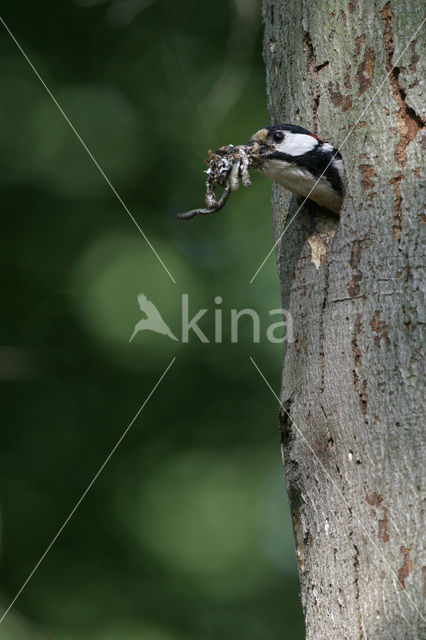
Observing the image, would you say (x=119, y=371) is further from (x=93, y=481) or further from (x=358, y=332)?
(x=358, y=332)

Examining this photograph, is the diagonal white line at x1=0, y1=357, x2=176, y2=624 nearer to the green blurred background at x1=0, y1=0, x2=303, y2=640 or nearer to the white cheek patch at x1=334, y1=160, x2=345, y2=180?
the green blurred background at x1=0, y1=0, x2=303, y2=640

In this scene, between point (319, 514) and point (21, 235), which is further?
point (21, 235)

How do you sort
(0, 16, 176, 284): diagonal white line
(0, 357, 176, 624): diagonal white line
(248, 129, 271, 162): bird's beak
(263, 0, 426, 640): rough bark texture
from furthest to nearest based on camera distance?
(0, 16, 176, 284): diagonal white line → (0, 357, 176, 624): diagonal white line → (248, 129, 271, 162): bird's beak → (263, 0, 426, 640): rough bark texture

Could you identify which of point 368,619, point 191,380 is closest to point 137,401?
point 191,380

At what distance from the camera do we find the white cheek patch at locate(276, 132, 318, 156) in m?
1.87

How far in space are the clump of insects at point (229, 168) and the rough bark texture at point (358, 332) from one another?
0.48 feet

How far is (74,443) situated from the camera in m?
4.68

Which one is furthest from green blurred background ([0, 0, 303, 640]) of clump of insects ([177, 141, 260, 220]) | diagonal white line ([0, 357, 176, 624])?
clump of insects ([177, 141, 260, 220])

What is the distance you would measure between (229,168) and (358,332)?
0.65m

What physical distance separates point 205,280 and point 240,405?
84 cm

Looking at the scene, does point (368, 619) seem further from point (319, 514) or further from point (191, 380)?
point (191, 380)

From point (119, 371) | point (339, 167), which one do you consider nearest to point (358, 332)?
point (339, 167)

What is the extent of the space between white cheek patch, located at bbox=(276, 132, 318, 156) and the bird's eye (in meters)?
0.01

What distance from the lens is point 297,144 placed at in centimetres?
190
